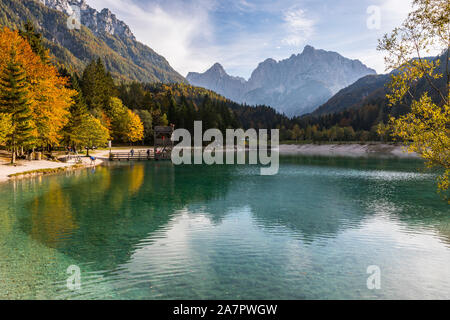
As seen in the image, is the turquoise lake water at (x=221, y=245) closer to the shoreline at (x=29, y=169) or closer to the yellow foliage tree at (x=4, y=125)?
the shoreline at (x=29, y=169)

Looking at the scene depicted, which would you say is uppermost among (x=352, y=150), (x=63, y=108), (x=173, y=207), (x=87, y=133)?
(x=63, y=108)

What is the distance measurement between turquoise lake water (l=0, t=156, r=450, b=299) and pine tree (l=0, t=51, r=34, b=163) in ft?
51.4

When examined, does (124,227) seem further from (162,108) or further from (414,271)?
(162,108)

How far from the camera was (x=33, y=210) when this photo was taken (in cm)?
2127

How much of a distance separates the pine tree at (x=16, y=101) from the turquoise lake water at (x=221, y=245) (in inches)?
617

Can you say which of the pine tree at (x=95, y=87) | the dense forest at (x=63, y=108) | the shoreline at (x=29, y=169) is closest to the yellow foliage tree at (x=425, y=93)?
the dense forest at (x=63, y=108)

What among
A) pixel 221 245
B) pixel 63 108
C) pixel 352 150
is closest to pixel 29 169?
pixel 63 108

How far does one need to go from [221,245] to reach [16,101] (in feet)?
134

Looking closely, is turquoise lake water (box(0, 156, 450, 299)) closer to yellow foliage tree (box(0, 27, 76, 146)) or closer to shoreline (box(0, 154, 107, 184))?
shoreline (box(0, 154, 107, 184))

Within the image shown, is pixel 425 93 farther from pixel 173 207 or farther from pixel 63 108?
pixel 63 108

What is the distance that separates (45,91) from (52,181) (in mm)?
19299

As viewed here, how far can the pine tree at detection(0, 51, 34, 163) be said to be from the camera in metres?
39.6

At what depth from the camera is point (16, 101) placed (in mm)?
40312

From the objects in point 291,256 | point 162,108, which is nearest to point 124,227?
point 291,256
